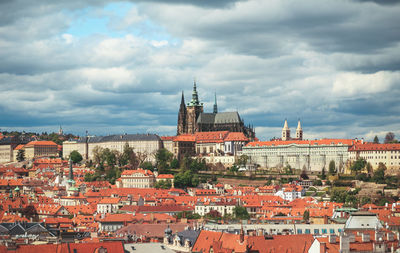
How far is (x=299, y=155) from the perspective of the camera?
184 m

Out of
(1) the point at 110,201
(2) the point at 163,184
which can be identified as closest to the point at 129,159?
(2) the point at 163,184

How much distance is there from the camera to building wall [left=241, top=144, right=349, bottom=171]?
6954 inches

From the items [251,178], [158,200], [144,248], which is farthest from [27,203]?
[144,248]

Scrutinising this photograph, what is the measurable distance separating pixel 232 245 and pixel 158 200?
7496 cm

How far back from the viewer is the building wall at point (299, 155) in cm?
17662

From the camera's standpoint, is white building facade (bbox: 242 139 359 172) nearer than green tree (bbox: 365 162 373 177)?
No

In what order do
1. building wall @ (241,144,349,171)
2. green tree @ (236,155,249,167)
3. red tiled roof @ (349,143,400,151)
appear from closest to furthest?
red tiled roof @ (349,143,400,151) < building wall @ (241,144,349,171) < green tree @ (236,155,249,167)

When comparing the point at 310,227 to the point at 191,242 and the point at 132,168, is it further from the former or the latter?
the point at 132,168

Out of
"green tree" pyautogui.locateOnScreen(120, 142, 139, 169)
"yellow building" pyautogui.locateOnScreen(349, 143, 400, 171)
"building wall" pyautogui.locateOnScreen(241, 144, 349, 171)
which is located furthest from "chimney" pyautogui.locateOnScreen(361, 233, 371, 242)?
"green tree" pyautogui.locateOnScreen(120, 142, 139, 169)

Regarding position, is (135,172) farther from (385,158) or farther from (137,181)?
(385,158)

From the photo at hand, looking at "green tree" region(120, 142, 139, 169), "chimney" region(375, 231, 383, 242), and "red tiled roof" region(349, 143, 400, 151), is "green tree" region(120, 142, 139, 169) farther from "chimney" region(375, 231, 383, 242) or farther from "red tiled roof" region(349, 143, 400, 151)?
"chimney" region(375, 231, 383, 242)

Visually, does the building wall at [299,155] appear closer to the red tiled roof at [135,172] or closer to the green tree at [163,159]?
the green tree at [163,159]

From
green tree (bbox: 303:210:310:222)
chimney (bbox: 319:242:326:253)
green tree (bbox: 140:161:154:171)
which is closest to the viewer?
chimney (bbox: 319:242:326:253)

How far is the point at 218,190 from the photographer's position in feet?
499
